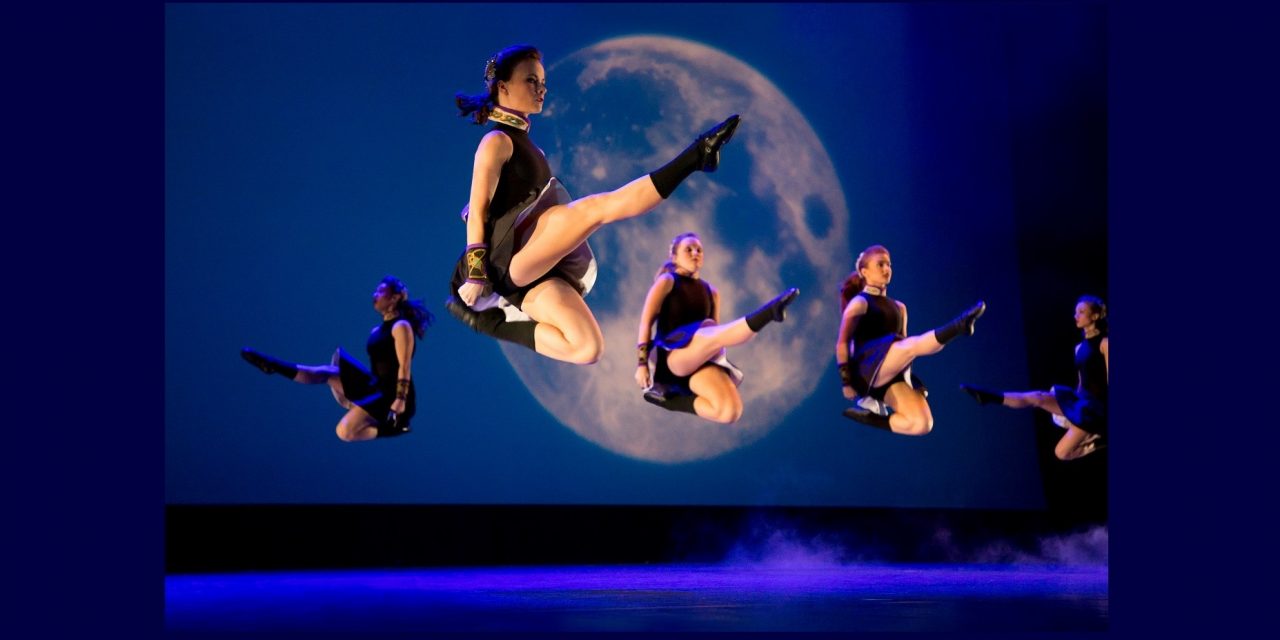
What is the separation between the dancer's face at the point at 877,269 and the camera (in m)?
7.34

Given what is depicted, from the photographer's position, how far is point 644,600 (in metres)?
5.79

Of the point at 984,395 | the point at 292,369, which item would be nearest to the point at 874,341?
the point at 984,395

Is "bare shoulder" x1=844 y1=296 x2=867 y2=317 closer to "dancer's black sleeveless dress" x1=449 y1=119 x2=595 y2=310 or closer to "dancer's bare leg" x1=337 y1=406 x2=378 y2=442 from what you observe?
"dancer's black sleeveless dress" x1=449 y1=119 x2=595 y2=310

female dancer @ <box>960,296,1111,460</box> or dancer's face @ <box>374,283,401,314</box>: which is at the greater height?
dancer's face @ <box>374,283,401,314</box>

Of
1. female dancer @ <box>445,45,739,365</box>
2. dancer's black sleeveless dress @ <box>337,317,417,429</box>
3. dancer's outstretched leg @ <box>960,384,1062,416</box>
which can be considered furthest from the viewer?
dancer's outstretched leg @ <box>960,384,1062,416</box>

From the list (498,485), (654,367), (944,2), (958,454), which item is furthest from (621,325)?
(944,2)

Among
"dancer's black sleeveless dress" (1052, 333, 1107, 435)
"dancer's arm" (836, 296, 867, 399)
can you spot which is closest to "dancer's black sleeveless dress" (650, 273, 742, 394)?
"dancer's arm" (836, 296, 867, 399)

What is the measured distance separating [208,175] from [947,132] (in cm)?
519

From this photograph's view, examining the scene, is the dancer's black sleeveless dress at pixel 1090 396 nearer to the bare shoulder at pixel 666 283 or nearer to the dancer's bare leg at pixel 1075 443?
the dancer's bare leg at pixel 1075 443

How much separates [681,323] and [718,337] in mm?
743

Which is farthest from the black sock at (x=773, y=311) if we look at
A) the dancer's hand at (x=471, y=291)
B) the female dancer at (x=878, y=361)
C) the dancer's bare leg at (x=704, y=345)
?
the female dancer at (x=878, y=361)

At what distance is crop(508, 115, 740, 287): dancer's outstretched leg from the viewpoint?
4.60 m

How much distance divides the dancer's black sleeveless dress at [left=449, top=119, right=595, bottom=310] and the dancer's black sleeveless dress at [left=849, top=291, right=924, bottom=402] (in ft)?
8.57

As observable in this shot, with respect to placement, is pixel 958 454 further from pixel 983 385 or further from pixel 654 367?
pixel 654 367
